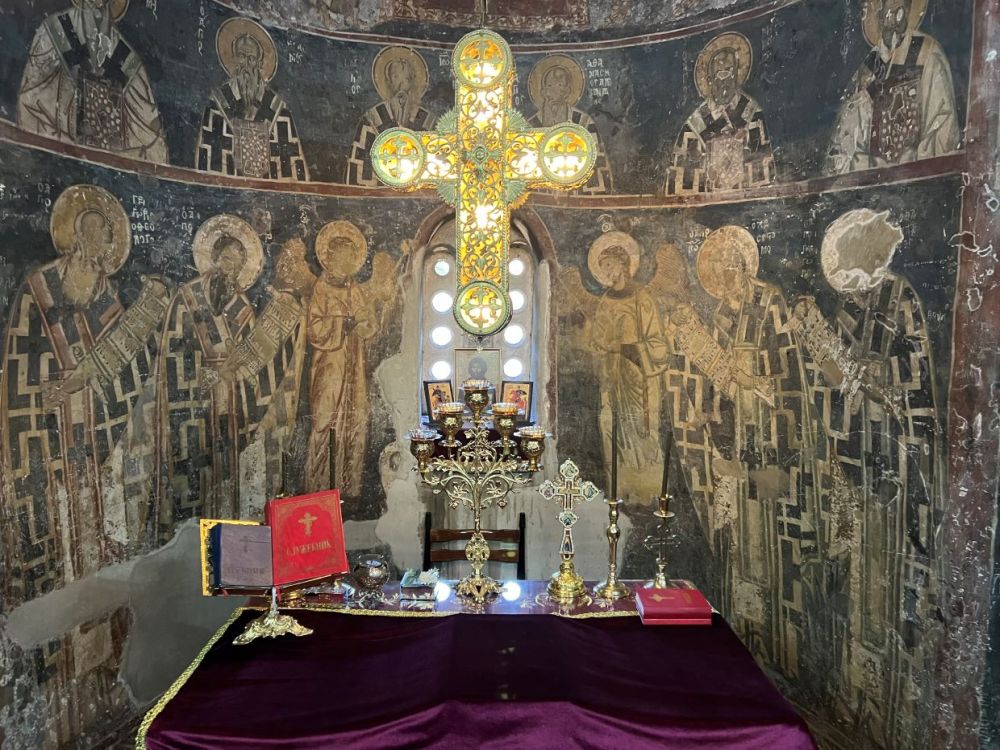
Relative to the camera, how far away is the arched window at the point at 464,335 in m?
5.35

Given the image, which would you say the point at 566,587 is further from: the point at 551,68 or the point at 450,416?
the point at 551,68

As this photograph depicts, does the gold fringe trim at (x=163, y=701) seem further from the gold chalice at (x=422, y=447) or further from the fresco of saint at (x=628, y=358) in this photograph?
the fresco of saint at (x=628, y=358)

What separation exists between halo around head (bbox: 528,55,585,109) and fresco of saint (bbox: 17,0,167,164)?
2809 mm

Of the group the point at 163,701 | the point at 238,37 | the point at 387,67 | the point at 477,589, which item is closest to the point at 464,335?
the point at 387,67

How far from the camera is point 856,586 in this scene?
388 cm

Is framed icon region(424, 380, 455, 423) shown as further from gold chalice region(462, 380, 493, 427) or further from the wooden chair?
gold chalice region(462, 380, 493, 427)

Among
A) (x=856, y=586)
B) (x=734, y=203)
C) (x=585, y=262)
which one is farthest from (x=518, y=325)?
(x=856, y=586)

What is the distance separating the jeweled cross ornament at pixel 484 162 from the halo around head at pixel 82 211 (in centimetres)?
168

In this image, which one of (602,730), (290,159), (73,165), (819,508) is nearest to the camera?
(602,730)

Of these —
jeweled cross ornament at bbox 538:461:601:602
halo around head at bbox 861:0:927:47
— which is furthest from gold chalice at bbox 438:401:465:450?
halo around head at bbox 861:0:927:47

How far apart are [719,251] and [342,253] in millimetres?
2955

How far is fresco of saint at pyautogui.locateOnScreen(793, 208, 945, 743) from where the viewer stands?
3426mm

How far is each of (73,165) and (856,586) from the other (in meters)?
5.41

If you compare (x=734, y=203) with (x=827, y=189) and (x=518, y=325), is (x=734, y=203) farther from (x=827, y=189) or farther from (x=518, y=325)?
(x=518, y=325)
